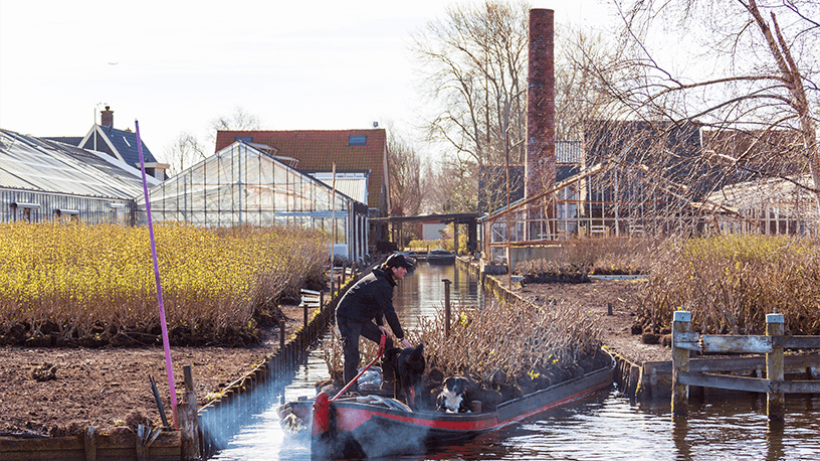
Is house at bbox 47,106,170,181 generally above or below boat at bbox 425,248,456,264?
above

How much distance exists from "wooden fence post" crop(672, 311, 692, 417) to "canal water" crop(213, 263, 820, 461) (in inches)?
7.0

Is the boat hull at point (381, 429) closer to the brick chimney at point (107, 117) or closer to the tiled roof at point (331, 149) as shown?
the tiled roof at point (331, 149)

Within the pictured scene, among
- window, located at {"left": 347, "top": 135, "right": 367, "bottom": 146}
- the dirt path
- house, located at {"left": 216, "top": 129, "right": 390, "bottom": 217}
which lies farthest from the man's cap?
window, located at {"left": 347, "top": 135, "right": 367, "bottom": 146}

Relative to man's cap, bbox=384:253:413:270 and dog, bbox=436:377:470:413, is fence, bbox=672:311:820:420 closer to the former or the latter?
dog, bbox=436:377:470:413

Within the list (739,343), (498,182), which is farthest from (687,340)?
(498,182)

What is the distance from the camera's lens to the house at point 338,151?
63844mm

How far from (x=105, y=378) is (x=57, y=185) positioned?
24415mm

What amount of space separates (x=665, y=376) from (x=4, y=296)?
10604 mm

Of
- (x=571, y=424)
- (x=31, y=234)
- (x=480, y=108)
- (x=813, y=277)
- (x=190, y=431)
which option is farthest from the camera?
(x=480, y=108)

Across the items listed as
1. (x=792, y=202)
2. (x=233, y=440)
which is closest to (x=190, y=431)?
(x=233, y=440)

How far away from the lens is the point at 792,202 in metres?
13.5

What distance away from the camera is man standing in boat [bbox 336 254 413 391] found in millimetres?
10617

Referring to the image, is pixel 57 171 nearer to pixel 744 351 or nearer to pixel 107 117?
pixel 107 117

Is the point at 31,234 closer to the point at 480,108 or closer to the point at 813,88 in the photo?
the point at 813,88
